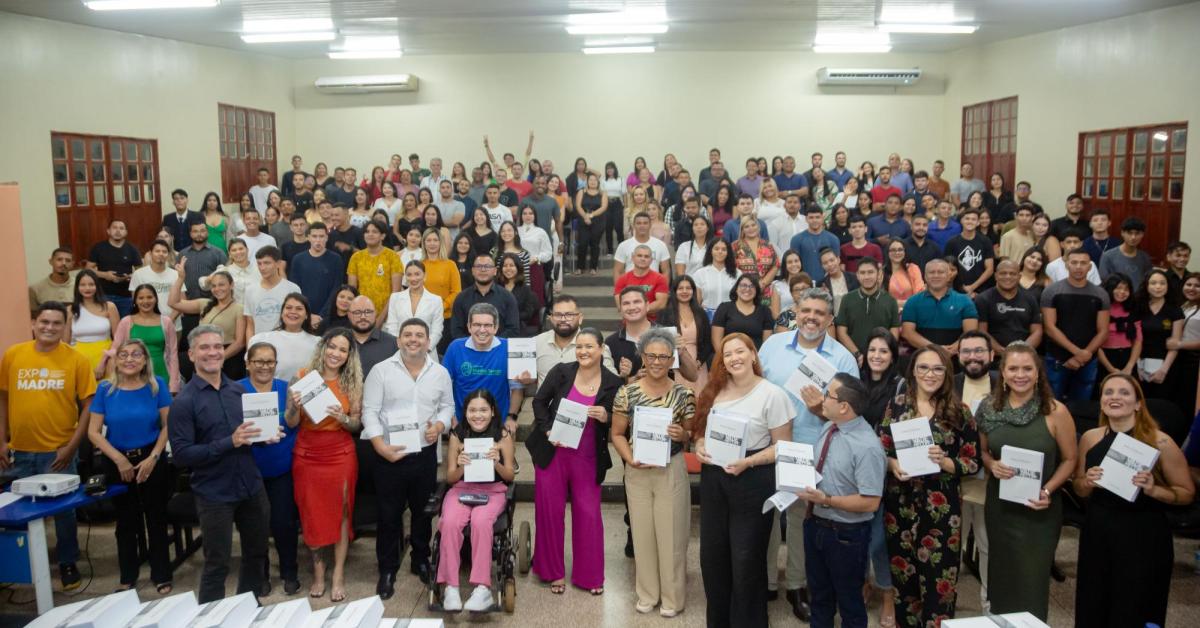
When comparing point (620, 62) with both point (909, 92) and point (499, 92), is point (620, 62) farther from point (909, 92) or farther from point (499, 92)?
point (909, 92)

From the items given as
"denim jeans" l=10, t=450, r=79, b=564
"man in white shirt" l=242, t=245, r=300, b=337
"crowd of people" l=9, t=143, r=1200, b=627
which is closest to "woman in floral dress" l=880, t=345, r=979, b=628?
"crowd of people" l=9, t=143, r=1200, b=627

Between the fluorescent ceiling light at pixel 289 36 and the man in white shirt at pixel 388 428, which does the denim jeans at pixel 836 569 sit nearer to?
the man in white shirt at pixel 388 428

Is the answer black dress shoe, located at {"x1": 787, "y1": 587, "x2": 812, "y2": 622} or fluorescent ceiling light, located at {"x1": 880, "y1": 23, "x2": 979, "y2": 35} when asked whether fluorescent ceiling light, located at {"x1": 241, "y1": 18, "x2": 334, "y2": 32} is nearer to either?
fluorescent ceiling light, located at {"x1": 880, "y1": 23, "x2": 979, "y2": 35}

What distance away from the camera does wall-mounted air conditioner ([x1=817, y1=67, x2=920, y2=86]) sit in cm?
1522

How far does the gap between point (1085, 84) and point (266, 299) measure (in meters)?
10.7

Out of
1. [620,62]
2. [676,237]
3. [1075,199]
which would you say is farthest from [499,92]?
[1075,199]

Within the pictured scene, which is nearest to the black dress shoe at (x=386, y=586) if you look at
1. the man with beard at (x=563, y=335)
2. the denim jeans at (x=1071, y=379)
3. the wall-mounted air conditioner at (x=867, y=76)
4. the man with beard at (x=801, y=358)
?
the man with beard at (x=563, y=335)

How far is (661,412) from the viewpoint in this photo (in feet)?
14.5

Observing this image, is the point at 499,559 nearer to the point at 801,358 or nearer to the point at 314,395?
the point at 314,395

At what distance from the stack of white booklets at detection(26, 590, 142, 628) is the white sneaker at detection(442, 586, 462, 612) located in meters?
2.03

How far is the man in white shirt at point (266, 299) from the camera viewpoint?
6.59 metres

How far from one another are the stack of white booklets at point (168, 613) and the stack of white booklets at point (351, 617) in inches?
15.8

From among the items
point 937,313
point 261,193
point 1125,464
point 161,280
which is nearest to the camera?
point 1125,464

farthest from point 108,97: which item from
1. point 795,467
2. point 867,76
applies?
point 867,76
